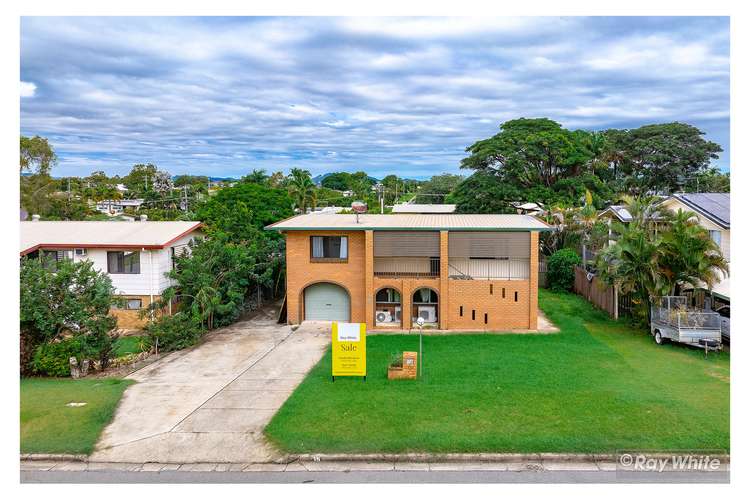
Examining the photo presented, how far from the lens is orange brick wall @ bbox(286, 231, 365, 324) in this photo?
995 inches

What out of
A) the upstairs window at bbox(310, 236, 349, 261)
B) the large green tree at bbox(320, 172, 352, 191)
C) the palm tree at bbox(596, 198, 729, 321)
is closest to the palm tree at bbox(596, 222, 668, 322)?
the palm tree at bbox(596, 198, 729, 321)

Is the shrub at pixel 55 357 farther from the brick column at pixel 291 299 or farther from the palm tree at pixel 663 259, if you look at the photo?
the palm tree at pixel 663 259

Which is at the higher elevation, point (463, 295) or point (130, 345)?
point (463, 295)

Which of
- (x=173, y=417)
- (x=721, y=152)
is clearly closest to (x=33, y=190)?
(x=173, y=417)

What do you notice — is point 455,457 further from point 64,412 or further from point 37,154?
point 37,154

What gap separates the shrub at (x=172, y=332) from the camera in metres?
21.7

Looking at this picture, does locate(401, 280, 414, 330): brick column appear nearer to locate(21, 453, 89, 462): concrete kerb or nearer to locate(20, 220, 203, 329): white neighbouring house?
locate(20, 220, 203, 329): white neighbouring house

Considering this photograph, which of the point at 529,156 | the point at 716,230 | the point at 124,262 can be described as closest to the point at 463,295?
the point at 716,230

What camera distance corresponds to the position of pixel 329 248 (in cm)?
2561

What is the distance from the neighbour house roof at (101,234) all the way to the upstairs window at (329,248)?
6.87 metres

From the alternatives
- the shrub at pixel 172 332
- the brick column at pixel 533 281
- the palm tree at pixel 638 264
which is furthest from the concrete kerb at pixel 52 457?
the palm tree at pixel 638 264

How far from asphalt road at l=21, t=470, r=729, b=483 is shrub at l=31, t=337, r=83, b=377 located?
797 cm

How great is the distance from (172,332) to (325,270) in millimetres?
7133

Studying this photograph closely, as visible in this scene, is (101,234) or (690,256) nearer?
(690,256)
